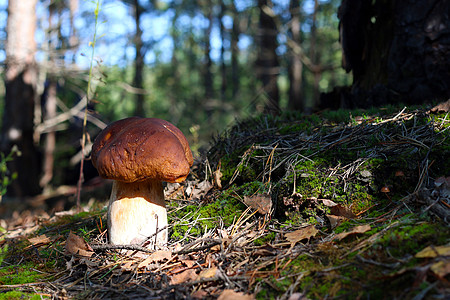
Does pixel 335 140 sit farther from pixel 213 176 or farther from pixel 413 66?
pixel 413 66

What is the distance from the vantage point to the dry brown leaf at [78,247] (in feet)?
7.33

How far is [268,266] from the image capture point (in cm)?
175

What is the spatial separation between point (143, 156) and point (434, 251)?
1.81m

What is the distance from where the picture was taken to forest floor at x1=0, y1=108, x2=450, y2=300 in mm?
1454

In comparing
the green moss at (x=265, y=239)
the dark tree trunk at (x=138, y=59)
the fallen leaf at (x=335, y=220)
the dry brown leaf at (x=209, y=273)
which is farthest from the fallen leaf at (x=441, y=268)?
the dark tree trunk at (x=138, y=59)

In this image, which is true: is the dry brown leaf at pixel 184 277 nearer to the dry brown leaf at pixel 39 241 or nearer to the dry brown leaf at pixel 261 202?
the dry brown leaf at pixel 261 202

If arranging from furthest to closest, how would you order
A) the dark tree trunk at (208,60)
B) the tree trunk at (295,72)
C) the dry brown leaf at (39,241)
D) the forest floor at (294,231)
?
1. the dark tree trunk at (208,60)
2. the tree trunk at (295,72)
3. the dry brown leaf at (39,241)
4. the forest floor at (294,231)

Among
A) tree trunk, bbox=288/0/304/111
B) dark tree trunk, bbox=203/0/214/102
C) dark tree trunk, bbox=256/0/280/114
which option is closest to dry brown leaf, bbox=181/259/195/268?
tree trunk, bbox=288/0/304/111

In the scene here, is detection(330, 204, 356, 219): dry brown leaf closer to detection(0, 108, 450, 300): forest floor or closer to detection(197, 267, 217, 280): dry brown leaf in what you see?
detection(0, 108, 450, 300): forest floor

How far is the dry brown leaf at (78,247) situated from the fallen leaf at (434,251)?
2.22 meters

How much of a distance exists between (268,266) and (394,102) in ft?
10.3

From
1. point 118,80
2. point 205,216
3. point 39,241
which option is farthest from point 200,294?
point 118,80

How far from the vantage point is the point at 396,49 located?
148 inches

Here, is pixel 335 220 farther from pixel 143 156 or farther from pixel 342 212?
pixel 143 156
